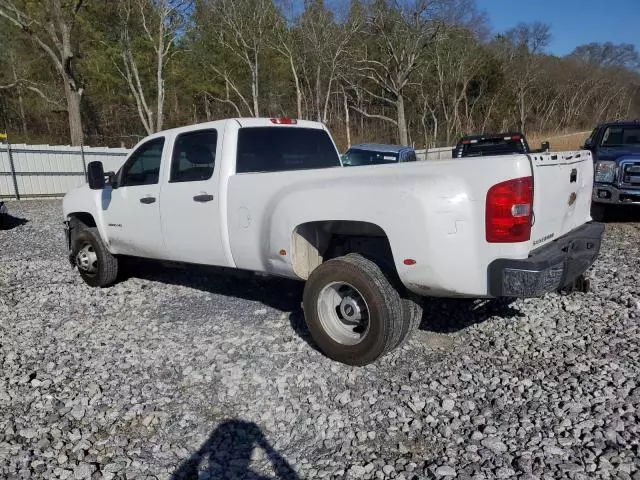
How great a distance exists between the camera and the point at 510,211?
10.0 ft

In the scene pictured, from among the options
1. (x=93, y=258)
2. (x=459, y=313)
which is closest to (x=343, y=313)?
(x=459, y=313)

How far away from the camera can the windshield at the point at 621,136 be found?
9711mm

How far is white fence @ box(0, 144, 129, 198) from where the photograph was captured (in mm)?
16719

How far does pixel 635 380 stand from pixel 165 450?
3.22 metres

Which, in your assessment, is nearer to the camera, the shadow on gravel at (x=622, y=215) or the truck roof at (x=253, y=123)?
the truck roof at (x=253, y=123)

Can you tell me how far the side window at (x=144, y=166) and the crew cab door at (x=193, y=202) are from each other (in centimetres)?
34

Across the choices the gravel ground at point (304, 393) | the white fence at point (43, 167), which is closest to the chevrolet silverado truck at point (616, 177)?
the gravel ground at point (304, 393)

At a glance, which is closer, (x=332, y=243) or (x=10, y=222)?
(x=332, y=243)

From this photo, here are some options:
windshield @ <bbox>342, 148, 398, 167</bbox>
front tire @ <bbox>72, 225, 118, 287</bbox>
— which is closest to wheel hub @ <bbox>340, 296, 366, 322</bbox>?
front tire @ <bbox>72, 225, 118, 287</bbox>

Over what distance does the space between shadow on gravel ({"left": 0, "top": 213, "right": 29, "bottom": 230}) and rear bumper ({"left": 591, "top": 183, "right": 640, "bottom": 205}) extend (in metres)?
12.3

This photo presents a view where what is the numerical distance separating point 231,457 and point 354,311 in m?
1.43

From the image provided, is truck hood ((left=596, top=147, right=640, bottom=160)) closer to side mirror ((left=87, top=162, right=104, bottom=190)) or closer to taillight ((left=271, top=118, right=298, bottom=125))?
taillight ((left=271, top=118, right=298, bottom=125))

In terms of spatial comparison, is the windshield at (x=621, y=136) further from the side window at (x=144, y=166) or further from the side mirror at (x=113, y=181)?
the side mirror at (x=113, y=181)

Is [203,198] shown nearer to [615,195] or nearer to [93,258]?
[93,258]
